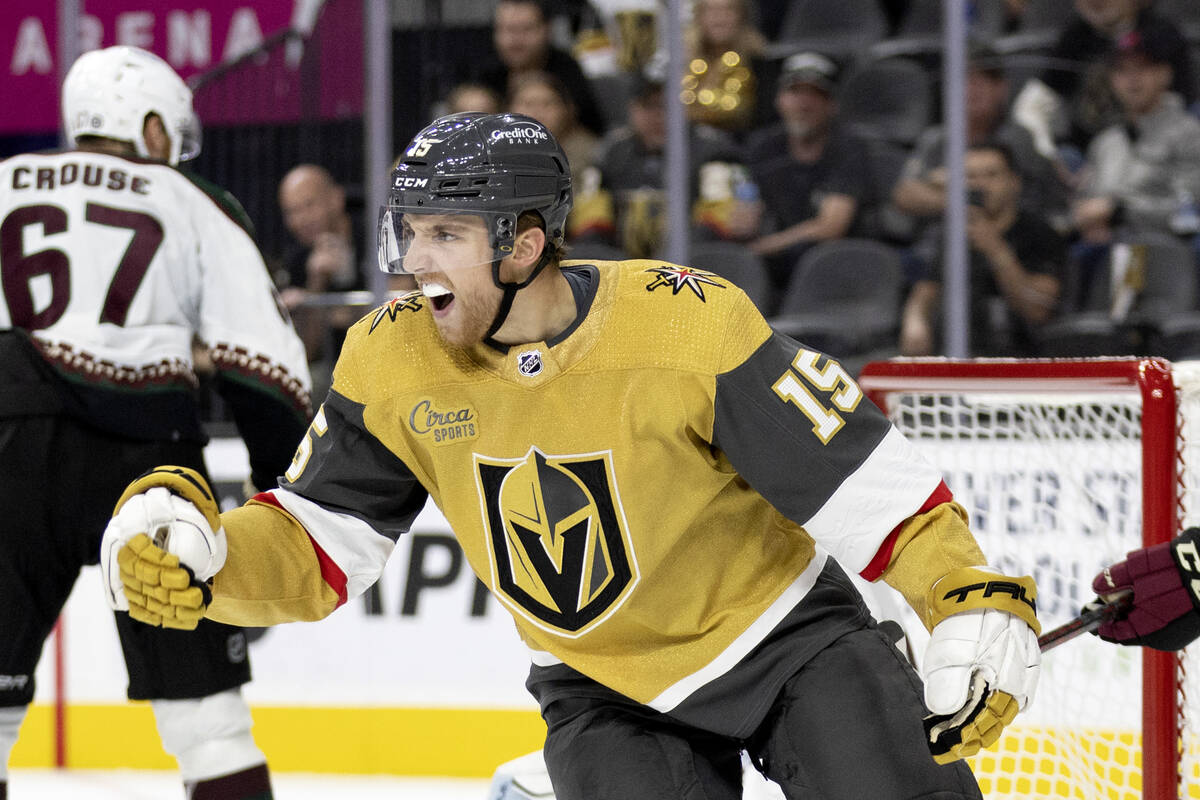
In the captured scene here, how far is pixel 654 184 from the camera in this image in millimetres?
4215

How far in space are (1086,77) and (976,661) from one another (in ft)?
10.0

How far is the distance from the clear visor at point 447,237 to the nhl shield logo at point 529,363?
0.34 feet

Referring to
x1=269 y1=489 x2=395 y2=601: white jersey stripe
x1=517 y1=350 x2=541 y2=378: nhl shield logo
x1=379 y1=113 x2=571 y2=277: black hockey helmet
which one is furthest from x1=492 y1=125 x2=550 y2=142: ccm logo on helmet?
x1=269 y1=489 x2=395 y2=601: white jersey stripe

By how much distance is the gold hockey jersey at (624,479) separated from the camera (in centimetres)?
160

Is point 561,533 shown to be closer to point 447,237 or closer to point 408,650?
point 447,237

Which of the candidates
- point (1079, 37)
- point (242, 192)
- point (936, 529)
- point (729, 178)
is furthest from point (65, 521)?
point (1079, 37)

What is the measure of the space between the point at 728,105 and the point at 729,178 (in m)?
0.20

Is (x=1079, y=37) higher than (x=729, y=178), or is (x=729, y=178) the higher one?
(x=1079, y=37)

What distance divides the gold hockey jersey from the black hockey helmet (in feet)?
0.34

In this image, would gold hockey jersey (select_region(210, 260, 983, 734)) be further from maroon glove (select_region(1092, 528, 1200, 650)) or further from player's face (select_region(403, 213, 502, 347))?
maroon glove (select_region(1092, 528, 1200, 650))

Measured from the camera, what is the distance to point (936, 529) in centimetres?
157

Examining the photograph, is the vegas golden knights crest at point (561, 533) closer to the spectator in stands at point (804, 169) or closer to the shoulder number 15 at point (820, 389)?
the shoulder number 15 at point (820, 389)

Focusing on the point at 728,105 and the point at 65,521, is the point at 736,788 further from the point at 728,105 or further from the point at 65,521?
the point at 728,105

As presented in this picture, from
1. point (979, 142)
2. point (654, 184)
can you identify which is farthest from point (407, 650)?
point (979, 142)
